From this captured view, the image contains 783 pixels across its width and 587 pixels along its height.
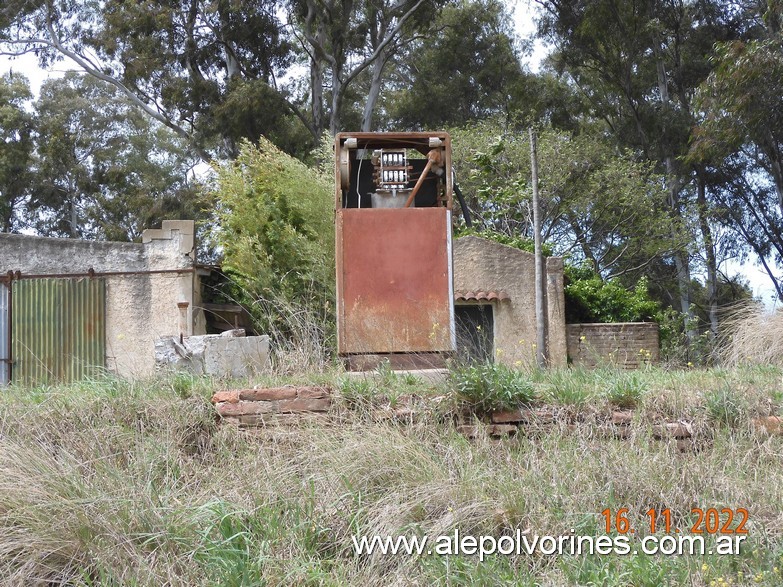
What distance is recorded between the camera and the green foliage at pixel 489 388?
515 centimetres

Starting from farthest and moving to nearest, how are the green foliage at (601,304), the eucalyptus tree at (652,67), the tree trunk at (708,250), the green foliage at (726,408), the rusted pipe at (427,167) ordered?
the eucalyptus tree at (652,67), the tree trunk at (708,250), the green foliage at (601,304), the rusted pipe at (427,167), the green foliage at (726,408)

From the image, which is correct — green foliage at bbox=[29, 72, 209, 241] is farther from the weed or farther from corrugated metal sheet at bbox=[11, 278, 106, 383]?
the weed

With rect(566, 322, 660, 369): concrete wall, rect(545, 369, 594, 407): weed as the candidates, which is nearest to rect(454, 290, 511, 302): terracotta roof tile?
rect(566, 322, 660, 369): concrete wall

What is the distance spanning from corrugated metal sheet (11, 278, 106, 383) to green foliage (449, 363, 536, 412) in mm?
8208

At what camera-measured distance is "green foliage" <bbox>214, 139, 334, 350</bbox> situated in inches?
441

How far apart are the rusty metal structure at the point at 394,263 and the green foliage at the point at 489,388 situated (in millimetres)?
1814

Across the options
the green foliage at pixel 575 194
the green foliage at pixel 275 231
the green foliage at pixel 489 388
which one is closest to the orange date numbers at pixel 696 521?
the green foliage at pixel 489 388

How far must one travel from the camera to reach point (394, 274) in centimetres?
786

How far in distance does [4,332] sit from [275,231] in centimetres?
440

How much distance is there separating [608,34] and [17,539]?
22827 millimetres

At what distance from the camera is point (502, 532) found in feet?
13.9

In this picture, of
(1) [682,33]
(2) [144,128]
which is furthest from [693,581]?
(2) [144,128]

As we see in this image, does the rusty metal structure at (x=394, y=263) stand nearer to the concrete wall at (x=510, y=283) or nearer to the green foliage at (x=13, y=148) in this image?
the concrete wall at (x=510, y=283)

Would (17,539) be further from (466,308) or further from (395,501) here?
(466,308)
